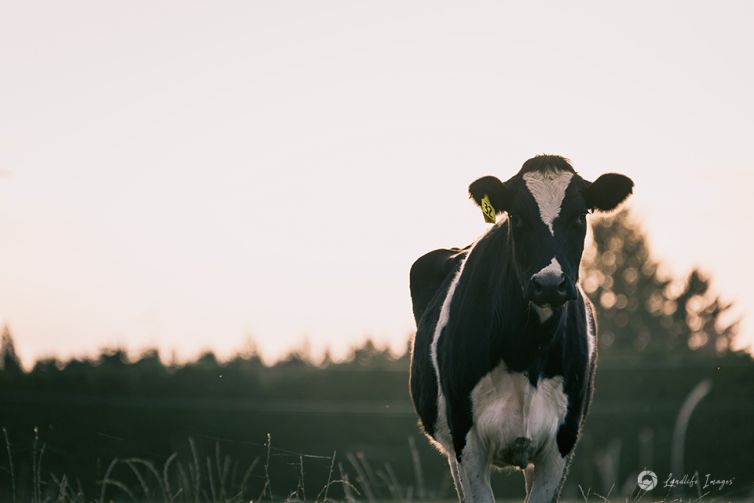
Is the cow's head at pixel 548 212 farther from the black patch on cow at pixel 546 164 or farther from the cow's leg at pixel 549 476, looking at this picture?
the cow's leg at pixel 549 476

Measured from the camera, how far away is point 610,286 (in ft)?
180

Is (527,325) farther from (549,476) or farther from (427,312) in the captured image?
(427,312)

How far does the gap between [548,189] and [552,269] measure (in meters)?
0.67

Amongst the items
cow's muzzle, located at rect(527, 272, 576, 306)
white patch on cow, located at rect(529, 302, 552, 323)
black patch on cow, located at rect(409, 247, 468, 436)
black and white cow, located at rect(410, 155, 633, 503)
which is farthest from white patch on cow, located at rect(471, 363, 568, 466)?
cow's muzzle, located at rect(527, 272, 576, 306)

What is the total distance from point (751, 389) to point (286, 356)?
14216 mm

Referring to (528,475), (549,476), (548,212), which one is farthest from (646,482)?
(548,212)

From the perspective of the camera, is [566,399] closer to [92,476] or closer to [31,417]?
[92,476]

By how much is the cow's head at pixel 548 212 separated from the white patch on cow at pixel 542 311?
4 centimetres

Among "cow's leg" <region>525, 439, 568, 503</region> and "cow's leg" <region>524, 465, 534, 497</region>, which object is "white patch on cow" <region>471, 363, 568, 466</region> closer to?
"cow's leg" <region>525, 439, 568, 503</region>

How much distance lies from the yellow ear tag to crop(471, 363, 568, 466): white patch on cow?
852 mm

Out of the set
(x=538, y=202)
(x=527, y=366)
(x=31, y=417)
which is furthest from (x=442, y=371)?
(x=31, y=417)

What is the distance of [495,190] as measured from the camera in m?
6.54

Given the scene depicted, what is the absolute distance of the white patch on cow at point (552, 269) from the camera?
19.0 ft

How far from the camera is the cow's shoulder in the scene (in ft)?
27.9
